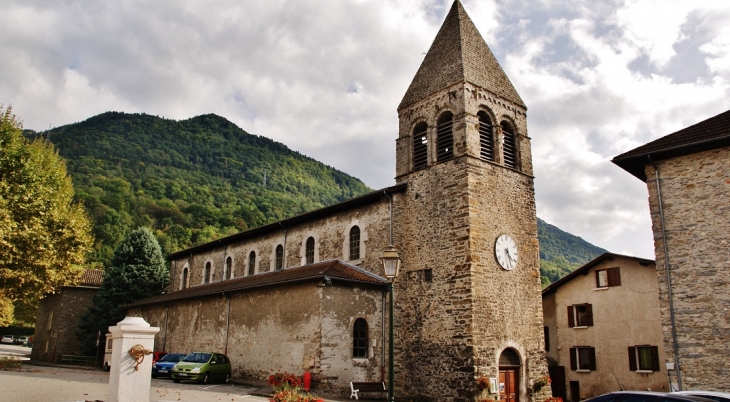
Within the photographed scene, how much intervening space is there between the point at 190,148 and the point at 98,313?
69.0 metres

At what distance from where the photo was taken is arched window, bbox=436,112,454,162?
22344 millimetres

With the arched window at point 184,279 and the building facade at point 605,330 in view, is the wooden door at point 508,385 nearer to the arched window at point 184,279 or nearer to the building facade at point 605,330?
the building facade at point 605,330

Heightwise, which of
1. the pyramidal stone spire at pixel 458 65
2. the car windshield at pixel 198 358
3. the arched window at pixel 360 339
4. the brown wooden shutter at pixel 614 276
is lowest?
the car windshield at pixel 198 358

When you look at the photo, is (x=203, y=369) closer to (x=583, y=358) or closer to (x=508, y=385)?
(x=508, y=385)

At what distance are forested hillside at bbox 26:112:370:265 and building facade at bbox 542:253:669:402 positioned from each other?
4302 centimetres

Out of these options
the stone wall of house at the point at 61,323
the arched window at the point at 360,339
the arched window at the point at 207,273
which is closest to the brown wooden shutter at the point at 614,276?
the arched window at the point at 360,339

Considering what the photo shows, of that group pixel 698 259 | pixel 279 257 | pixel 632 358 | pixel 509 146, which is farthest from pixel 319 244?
pixel 698 259

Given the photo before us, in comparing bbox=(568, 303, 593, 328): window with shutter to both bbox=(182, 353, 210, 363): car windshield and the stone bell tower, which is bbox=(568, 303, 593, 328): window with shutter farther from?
bbox=(182, 353, 210, 363): car windshield

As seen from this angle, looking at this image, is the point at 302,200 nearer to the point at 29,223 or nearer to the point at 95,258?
the point at 95,258

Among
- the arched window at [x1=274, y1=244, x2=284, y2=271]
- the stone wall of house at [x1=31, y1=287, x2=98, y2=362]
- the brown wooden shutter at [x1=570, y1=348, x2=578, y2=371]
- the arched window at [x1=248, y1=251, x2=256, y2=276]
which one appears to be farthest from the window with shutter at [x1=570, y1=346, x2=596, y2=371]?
the stone wall of house at [x1=31, y1=287, x2=98, y2=362]

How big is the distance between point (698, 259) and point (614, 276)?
31.5 ft

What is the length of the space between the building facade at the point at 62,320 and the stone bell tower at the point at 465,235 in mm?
31967

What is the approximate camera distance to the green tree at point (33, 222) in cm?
2253

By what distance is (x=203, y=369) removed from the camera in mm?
22047
